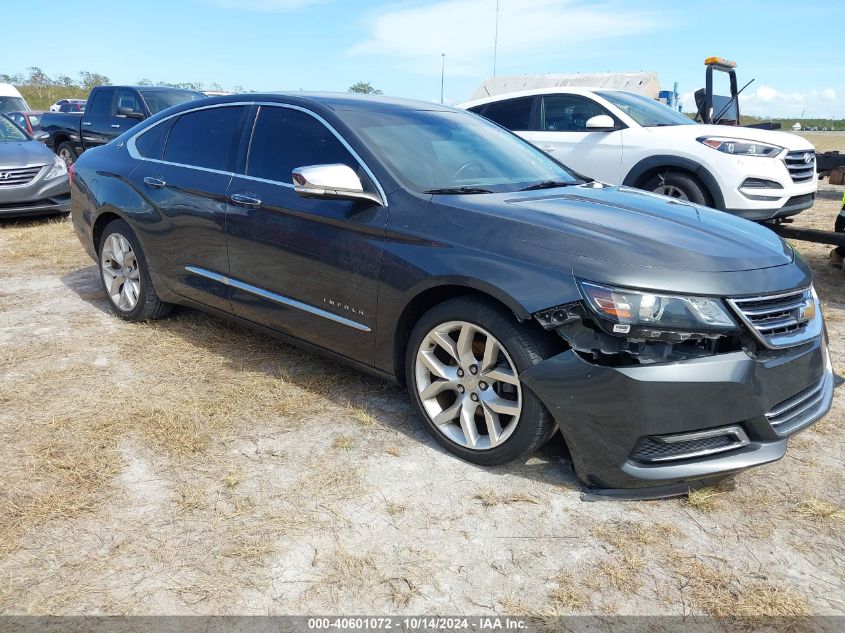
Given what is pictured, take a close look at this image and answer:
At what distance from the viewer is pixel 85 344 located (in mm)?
4570

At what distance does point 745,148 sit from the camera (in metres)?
6.68

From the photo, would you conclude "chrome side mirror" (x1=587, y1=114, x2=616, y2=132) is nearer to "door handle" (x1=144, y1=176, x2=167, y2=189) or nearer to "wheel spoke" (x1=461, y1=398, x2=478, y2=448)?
"door handle" (x1=144, y1=176, x2=167, y2=189)

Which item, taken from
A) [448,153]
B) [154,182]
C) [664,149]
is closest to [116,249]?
[154,182]

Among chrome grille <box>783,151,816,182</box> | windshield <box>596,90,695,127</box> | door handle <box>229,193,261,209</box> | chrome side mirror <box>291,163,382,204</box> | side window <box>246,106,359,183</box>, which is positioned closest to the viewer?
chrome side mirror <box>291,163,382,204</box>

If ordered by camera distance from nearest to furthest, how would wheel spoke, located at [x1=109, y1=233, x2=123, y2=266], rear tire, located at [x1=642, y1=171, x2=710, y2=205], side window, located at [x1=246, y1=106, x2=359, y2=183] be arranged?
side window, located at [x1=246, y1=106, x2=359, y2=183] < wheel spoke, located at [x1=109, y1=233, x2=123, y2=266] < rear tire, located at [x1=642, y1=171, x2=710, y2=205]

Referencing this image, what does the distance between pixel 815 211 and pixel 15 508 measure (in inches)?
462

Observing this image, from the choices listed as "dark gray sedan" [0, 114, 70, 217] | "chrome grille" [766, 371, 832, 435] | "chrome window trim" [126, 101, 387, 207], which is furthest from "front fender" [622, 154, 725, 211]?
"dark gray sedan" [0, 114, 70, 217]

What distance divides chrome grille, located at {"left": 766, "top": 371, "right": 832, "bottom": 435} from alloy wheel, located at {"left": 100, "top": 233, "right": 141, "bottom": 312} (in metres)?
3.99

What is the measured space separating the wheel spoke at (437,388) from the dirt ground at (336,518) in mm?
264

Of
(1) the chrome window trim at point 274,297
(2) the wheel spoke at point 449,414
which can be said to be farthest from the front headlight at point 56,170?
(2) the wheel spoke at point 449,414

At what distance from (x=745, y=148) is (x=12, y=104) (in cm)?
1571

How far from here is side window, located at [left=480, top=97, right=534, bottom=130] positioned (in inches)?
323

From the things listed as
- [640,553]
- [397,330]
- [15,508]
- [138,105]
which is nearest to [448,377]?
[397,330]

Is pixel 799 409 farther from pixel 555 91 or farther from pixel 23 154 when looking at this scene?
pixel 23 154
